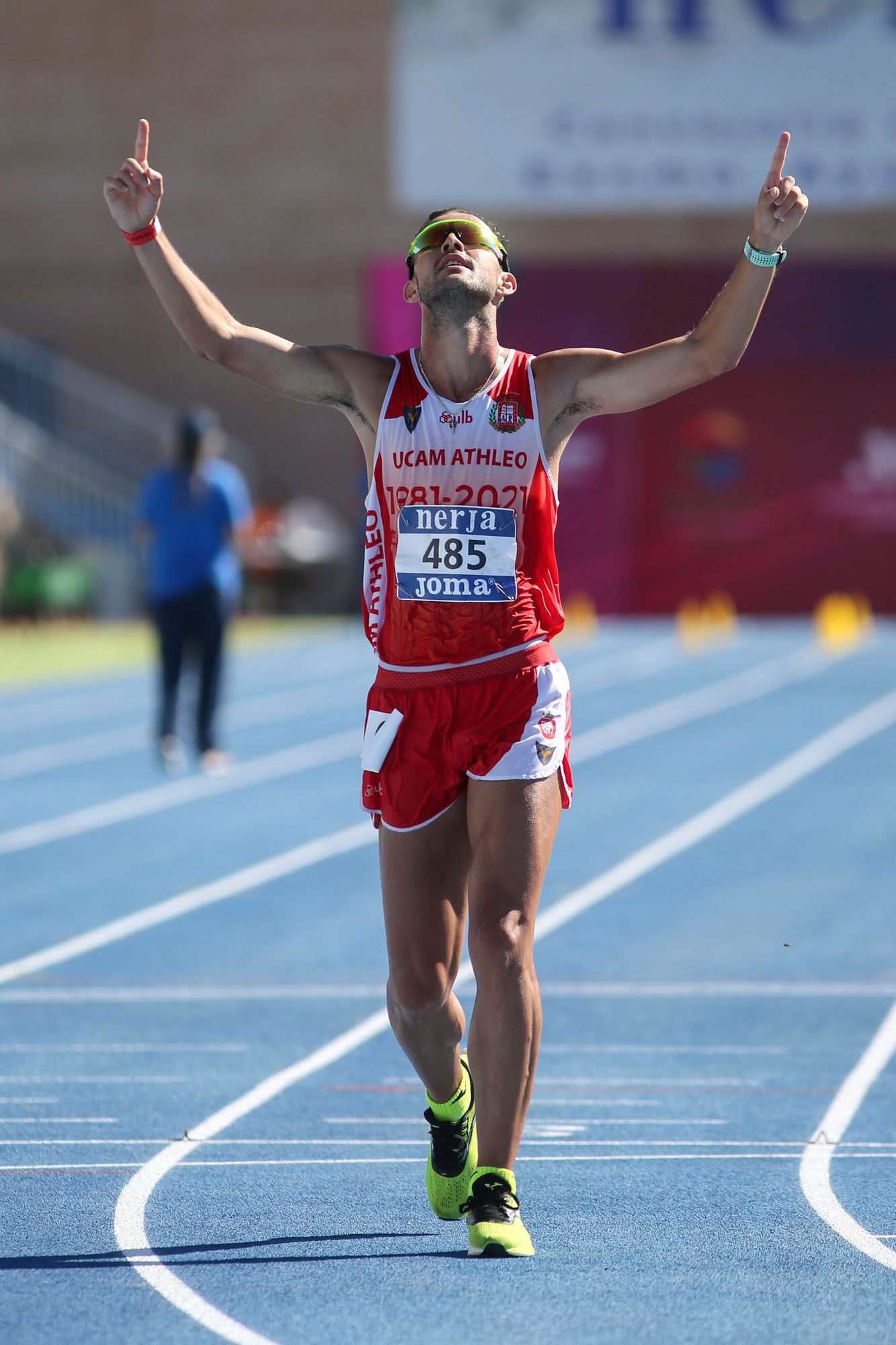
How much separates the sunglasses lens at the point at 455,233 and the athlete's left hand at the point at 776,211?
1.78ft

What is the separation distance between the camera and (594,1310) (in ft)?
12.4

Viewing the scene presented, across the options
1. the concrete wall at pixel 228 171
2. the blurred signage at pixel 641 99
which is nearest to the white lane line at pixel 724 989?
the blurred signage at pixel 641 99

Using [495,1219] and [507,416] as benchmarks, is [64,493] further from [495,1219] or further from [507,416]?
[495,1219]

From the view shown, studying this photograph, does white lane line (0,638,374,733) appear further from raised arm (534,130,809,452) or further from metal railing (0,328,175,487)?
raised arm (534,130,809,452)

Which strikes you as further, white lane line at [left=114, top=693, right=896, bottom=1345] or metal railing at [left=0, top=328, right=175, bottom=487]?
metal railing at [left=0, top=328, right=175, bottom=487]

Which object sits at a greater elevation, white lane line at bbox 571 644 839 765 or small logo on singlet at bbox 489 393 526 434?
small logo on singlet at bbox 489 393 526 434

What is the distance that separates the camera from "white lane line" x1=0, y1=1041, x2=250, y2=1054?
20.9ft

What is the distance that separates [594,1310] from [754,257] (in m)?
2.04

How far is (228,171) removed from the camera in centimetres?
3562

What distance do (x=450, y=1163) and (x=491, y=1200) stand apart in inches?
9.8

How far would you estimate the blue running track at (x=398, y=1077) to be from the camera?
3.91 meters

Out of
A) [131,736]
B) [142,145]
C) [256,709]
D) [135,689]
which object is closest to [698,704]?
[256,709]

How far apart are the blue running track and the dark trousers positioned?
1.60 ft

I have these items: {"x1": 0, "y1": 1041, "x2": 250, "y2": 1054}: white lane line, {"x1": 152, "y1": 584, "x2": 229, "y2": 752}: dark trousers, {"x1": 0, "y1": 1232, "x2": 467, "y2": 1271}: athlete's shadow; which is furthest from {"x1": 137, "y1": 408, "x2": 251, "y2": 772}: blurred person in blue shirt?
{"x1": 0, "y1": 1232, "x2": 467, "y2": 1271}: athlete's shadow
